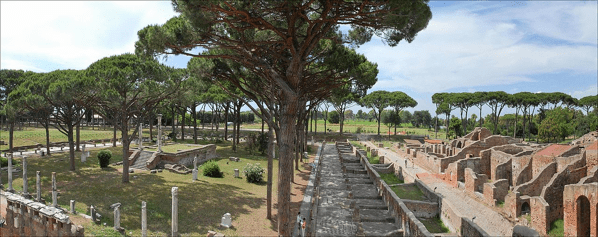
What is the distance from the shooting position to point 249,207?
1338 cm

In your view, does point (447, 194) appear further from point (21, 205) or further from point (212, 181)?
point (21, 205)

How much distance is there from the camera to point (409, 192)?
699 inches

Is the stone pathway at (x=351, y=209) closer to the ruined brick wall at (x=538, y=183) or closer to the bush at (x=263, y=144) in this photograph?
the ruined brick wall at (x=538, y=183)

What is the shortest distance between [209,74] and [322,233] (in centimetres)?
776

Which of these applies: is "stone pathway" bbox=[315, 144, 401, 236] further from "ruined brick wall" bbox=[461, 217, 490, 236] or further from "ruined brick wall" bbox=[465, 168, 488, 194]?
"ruined brick wall" bbox=[465, 168, 488, 194]

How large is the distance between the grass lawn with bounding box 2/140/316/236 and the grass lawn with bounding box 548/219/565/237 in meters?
12.3

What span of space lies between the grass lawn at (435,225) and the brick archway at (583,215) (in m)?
5.23

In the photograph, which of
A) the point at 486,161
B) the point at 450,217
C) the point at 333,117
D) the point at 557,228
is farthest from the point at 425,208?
the point at 333,117

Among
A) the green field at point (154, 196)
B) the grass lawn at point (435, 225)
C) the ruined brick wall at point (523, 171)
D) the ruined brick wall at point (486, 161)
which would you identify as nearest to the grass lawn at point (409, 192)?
the grass lawn at point (435, 225)

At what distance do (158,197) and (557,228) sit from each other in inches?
709

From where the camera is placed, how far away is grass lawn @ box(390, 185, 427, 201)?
16656 millimetres

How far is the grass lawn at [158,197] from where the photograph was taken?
10703 mm

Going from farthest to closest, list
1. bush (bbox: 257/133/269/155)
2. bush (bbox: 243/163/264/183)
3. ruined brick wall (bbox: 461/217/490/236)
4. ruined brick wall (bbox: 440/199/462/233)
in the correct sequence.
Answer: bush (bbox: 257/133/269/155) < bush (bbox: 243/163/264/183) < ruined brick wall (bbox: 440/199/462/233) < ruined brick wall (bbox: 461/217/490/236)

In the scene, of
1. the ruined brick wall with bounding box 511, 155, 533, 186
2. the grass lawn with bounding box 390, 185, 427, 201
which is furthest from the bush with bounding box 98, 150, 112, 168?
the ruined brick wall with bounding box 511, 155, 533, 186
